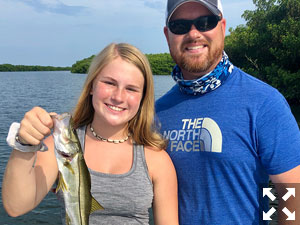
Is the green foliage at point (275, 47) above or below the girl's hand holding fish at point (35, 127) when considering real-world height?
above

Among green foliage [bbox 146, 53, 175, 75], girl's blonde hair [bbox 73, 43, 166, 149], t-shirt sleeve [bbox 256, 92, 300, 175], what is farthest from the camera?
green foliage [bbox 146, 53, 175, 75]

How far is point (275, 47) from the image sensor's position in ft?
86.3

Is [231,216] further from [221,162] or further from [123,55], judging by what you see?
[123,55]

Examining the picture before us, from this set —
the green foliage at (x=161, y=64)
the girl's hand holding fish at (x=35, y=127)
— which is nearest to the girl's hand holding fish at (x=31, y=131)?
the girl's hand holding fish at (x=35, y=127)

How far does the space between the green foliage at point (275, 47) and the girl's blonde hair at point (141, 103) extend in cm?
2223

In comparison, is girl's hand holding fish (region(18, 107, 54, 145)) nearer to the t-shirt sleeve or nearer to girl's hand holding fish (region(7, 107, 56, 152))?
girl's hand holding fish (region(7, 107, 56, 152))

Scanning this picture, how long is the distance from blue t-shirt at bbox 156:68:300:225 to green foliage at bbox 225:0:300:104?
A: 72.2 ft

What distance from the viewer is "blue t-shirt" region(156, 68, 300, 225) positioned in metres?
2.82

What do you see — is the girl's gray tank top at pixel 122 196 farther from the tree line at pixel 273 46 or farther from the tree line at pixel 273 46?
the tree line at pixel 273 46

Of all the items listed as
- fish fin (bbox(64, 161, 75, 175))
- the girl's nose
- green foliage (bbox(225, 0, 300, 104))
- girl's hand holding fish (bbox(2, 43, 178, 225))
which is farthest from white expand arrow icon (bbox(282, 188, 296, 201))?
green foliage (bbox(225, 0, 300, 104))

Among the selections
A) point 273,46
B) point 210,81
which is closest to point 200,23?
point 210,81

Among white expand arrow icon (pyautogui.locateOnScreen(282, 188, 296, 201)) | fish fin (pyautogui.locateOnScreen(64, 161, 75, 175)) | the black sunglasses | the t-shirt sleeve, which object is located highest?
the black sunglasses

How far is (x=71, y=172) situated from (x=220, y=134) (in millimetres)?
1519

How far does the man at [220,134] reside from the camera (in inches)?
112
